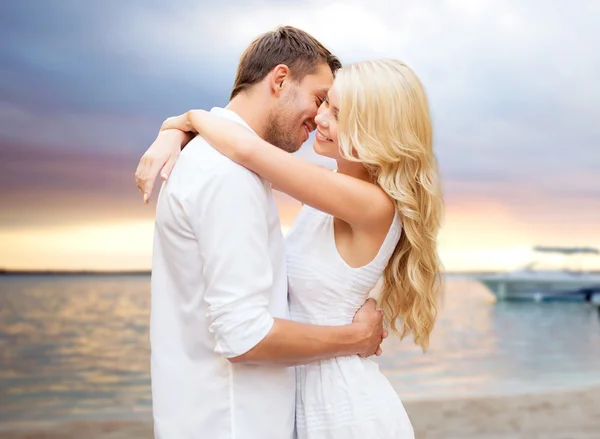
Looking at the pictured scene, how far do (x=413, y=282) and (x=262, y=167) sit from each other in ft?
2.10

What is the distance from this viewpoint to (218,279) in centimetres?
163

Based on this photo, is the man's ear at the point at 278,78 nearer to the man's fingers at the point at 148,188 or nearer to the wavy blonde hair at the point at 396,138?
the wavy blonde hair at the point at 396,138

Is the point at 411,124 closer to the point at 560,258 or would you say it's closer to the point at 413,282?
the point at 413,282

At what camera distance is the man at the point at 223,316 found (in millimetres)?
1631

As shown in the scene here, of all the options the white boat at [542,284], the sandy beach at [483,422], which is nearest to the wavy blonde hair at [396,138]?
the sandy beach at [483,422]

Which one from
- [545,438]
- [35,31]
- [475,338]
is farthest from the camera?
[475,338]

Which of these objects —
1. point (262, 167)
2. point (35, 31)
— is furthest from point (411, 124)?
point (35, 31)

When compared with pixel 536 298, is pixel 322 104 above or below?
above

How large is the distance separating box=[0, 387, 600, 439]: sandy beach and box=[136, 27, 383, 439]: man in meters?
6.09

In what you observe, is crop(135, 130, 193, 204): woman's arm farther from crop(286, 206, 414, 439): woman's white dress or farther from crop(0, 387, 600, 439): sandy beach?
crop(0, 387, 600, 439): sandy beach

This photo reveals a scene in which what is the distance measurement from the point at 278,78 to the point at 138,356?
13125 mm

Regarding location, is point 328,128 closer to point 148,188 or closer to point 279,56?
point 279,56

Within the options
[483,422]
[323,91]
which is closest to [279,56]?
[323,91]

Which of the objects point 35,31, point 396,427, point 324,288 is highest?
point 35,31
